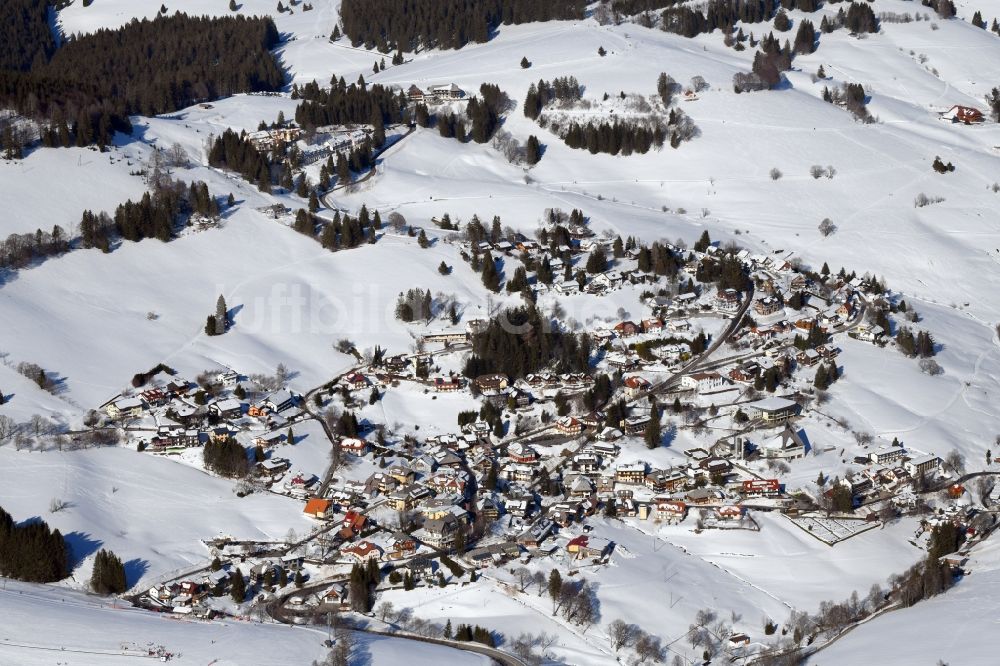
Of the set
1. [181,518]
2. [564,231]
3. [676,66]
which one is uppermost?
[676,66]

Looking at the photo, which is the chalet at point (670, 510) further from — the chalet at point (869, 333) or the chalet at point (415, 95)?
the chalet at point (415, 95)

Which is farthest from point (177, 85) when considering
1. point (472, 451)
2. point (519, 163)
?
point (472, 451)

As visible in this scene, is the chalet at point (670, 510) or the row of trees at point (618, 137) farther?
the row of trees at point (618, 137)

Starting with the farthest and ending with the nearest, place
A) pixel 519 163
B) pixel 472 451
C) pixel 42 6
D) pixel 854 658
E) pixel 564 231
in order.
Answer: pixel 42 6, pixel 519 163, pixel 564 231, pixel 472 451, pixel 854 658

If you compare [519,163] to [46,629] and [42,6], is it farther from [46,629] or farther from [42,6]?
[42,6]

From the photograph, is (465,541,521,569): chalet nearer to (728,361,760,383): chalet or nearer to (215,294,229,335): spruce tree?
(728,361,760,383): chalet

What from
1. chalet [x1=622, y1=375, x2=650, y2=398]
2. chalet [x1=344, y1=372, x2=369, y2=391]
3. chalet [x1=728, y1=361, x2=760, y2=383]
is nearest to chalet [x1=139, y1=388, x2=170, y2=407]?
chalet [x1=344, y1=372, x2=369, y2=391]

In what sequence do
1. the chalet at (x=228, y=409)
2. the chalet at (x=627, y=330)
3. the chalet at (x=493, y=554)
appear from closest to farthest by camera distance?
the chalet at (x=493, y=554)
the chalet at (x=228, y=409)
the chalet at (x=627, y=330)

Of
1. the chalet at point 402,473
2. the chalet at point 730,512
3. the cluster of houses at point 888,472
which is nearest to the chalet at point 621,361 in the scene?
the cluster of houses at point 888,472

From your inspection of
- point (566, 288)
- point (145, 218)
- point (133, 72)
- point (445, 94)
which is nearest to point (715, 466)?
point (566, 288)
